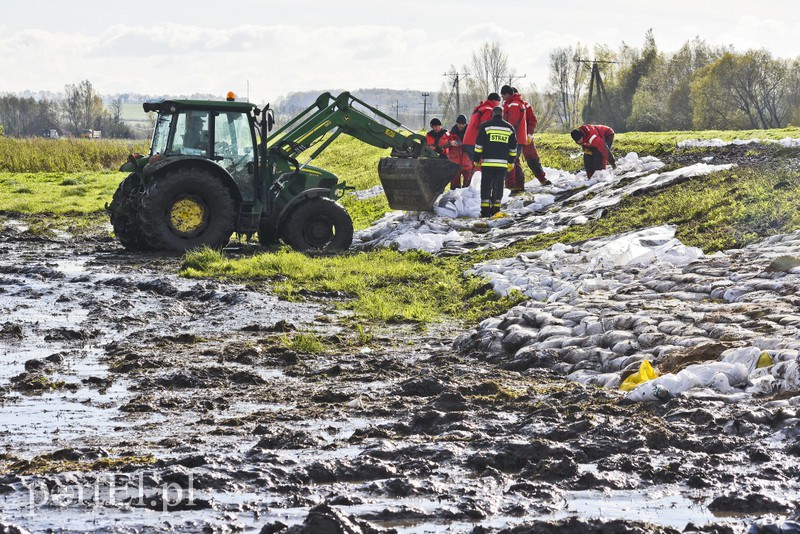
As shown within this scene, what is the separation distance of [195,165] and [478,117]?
5.30 meters

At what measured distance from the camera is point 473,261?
14.4m

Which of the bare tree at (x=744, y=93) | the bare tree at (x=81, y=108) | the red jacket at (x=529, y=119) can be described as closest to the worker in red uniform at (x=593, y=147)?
the red jacket at (x=529, y=119)

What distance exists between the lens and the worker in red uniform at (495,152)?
16.9 metres

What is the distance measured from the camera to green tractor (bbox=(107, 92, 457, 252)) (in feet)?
50.0

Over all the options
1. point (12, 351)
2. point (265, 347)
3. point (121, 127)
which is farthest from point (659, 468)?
point (121, 127)

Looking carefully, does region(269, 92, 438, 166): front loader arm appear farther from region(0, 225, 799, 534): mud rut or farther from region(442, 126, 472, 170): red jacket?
region(0, 225, 799, 534): mud rut

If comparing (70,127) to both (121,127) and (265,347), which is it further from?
(265,347)

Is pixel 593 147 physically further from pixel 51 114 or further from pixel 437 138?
pixel 51 114

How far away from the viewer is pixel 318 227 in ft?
53.7

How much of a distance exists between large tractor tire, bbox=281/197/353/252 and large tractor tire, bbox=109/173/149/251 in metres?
2.20

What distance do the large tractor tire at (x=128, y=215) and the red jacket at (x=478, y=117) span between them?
5.65 m

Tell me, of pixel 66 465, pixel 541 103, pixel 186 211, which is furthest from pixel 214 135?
pixel 541 103

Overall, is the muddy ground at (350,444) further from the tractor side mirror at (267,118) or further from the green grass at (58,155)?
the green grass at (58,155)

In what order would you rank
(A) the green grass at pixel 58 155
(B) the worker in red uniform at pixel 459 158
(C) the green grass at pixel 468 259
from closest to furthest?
(C) the green grass at pixel 468 259, (B) the worker in red uniform at pixel 459 158, (A) the green grass at pixel 58 155
